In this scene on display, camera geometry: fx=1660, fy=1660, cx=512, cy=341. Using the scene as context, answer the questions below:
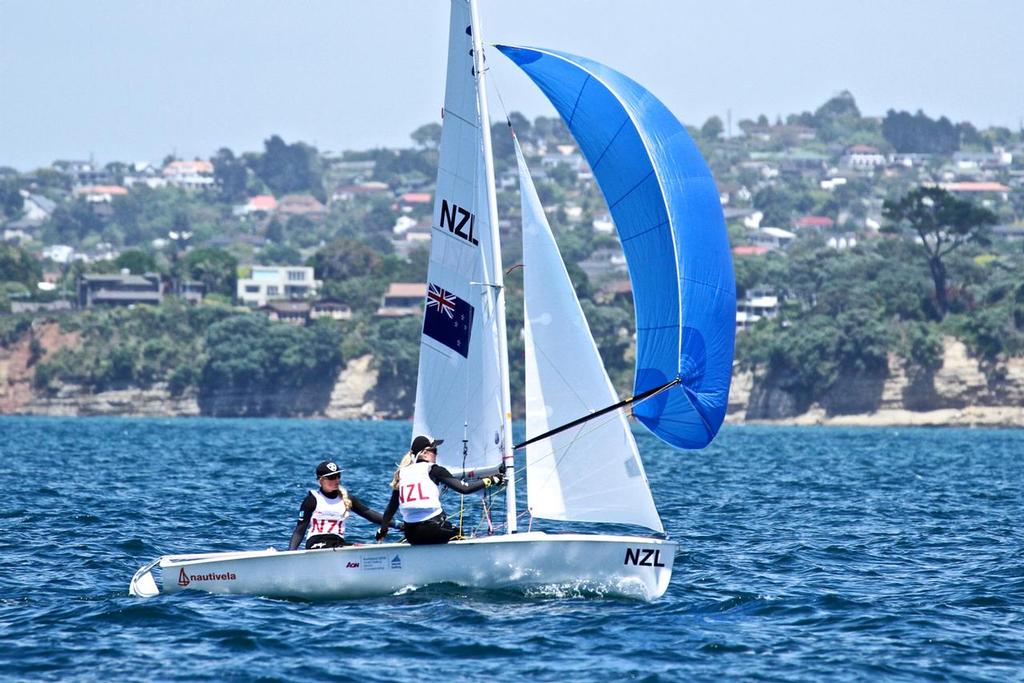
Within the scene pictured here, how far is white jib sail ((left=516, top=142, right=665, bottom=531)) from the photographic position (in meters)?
19.0

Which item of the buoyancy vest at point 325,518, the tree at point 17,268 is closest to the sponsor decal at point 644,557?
the buoyancy vest at point 325,518

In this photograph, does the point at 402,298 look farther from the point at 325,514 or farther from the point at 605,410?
the point at 605,410

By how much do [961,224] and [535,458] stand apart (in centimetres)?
10403

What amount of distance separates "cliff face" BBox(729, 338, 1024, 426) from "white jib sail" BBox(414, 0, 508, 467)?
88.7 metres

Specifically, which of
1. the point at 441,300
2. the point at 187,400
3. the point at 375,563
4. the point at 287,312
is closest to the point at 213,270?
the point at 287,312

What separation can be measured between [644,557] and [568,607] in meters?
1.00

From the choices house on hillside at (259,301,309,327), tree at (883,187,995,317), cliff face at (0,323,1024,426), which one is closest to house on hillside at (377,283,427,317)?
house on hillside at (259,301,309,327)

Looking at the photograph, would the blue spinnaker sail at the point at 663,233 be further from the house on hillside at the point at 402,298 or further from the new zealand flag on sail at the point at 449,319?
the house on hillside at the point at 402,298

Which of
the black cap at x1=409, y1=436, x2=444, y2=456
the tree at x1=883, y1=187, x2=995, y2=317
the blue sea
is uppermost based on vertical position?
the tree at x1=883, y1=187, x2=995, y2=317

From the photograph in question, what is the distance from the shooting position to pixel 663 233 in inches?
722

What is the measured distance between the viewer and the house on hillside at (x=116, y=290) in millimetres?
139875

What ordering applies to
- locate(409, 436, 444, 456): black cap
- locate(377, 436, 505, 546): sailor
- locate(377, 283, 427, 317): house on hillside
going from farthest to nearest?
locate(377, 283, 427, 317): house on hillside, locate(409, 436, 444, 456): black cap, locate(377, 436, 505, 546): sailor

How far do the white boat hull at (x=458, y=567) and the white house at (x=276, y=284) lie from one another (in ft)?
437

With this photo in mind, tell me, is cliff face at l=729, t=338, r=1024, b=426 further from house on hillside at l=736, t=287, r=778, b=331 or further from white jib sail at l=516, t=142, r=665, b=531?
white jib sail at l=516, t=142, r=665, b=531
